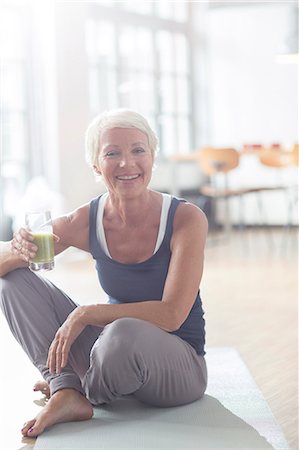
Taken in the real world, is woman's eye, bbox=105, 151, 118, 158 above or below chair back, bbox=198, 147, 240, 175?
above

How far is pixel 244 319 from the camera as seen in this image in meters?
3.94

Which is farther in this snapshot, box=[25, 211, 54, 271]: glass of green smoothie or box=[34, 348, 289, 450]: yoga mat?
box=[25, 211, 54, 271]: glass of green smoothie

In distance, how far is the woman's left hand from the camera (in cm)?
220

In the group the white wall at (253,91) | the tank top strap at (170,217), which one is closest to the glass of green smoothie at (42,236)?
the tank top strap at (170,217)

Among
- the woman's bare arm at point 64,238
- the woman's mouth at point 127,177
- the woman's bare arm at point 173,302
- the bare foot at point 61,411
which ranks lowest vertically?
the bare foot at point 61,411

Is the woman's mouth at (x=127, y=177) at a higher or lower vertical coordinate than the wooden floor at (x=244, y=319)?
higher

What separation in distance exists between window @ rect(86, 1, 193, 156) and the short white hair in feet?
16.0

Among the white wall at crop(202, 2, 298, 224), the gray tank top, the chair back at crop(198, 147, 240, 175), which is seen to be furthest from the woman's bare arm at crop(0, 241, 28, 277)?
the white wall at crop(202, 2, 298, 224)

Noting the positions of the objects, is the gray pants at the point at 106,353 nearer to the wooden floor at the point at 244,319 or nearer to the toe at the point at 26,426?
the toe at the point at 26,426

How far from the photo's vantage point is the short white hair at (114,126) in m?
2.35

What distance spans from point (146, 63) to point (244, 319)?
4560 millimetres

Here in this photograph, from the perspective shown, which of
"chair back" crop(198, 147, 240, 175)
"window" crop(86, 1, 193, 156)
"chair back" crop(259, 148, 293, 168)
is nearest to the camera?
"chair back" crop(198, 147, 240, 175)

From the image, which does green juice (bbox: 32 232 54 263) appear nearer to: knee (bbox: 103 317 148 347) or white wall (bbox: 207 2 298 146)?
knee (bbox: 103 317 148 347)

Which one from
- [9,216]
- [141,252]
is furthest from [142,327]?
[9,216]
